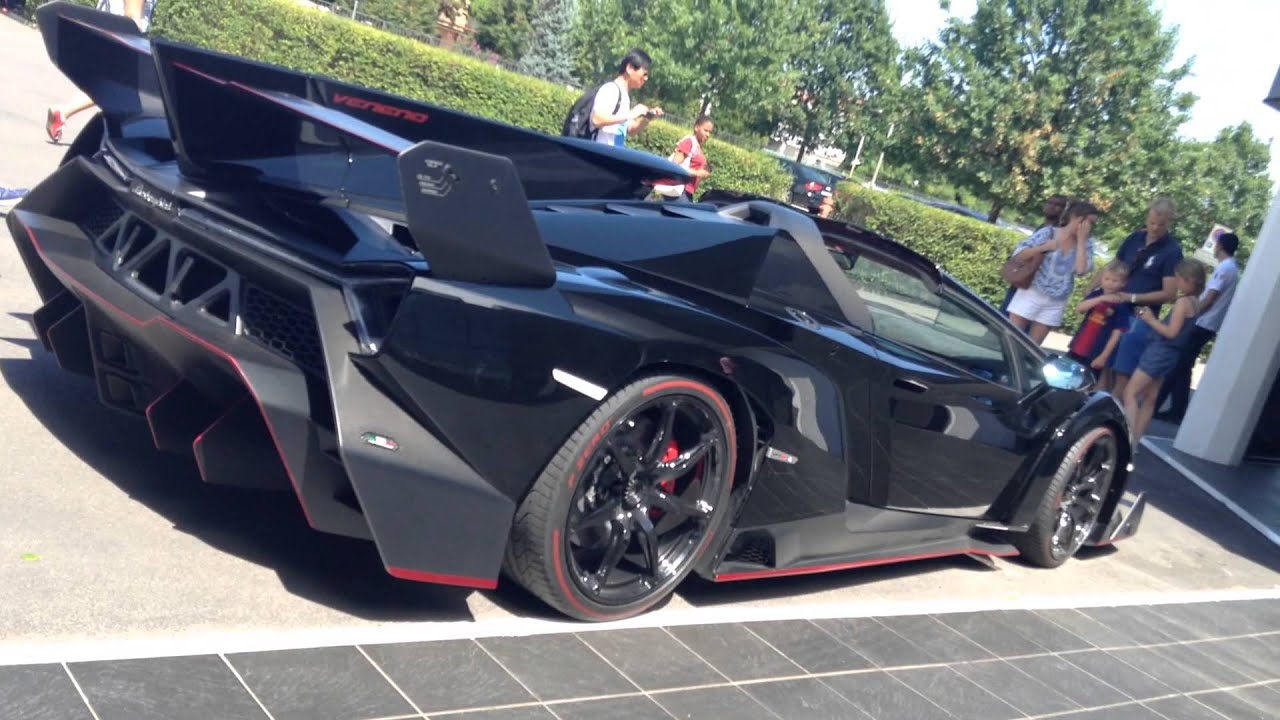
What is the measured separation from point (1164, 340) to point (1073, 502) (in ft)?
11.9

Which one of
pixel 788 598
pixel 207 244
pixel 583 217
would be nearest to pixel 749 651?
pixel 788 598

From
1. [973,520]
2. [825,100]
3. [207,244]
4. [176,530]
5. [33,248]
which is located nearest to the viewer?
[207,244]

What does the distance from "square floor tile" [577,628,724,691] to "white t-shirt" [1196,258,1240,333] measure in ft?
27.7

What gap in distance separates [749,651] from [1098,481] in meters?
2.72

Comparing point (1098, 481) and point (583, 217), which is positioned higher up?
point (583, 217)

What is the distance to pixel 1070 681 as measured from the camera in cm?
447

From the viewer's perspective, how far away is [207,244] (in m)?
3.49

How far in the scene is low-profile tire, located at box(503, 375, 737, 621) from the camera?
3.43 meters

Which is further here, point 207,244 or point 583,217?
point 583,217

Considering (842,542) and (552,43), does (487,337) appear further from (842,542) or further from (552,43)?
(552,43)

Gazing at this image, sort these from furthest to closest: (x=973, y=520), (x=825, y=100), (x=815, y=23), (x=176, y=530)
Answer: (x=825, y=100)
(x=815, y=23)
(x=973, y=520)
(x=176, y=530)

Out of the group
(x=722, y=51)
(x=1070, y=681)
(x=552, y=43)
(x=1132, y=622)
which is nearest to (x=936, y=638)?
(x=1070, y=681)

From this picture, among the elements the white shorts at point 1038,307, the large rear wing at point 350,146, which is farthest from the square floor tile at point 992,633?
the white shorts at point 1038,307

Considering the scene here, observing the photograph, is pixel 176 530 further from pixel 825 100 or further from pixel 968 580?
pixel 825 100
